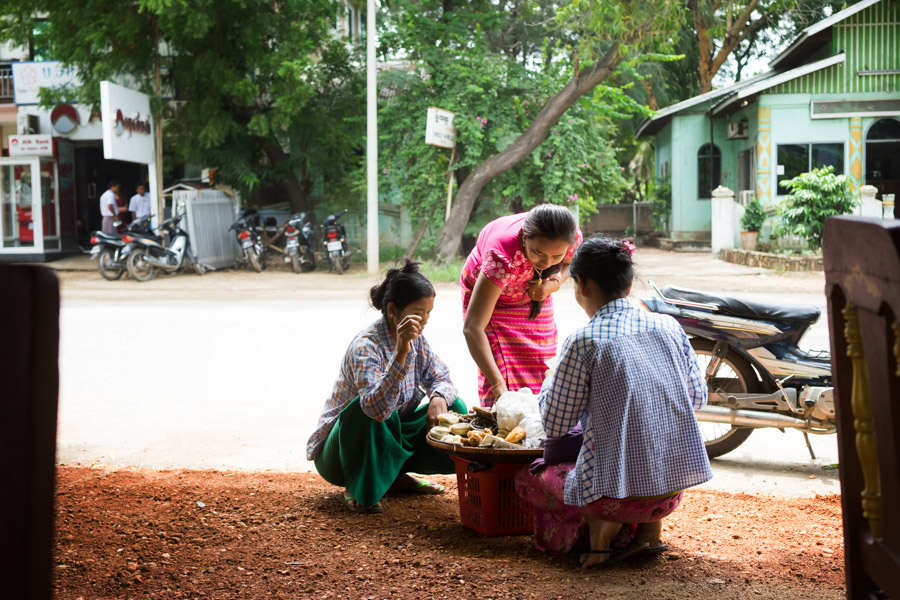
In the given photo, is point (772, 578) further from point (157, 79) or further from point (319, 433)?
point (157, 79)

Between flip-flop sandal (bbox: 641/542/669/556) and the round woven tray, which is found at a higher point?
the round woven tray

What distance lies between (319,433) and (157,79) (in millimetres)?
17164

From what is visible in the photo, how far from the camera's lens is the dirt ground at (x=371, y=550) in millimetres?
2938

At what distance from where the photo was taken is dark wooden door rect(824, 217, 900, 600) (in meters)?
1.49

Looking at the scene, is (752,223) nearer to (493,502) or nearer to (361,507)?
(361,507)

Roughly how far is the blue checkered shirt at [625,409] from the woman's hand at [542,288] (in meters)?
1.11

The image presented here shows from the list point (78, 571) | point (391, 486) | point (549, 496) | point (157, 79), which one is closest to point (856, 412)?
point (549, 496)

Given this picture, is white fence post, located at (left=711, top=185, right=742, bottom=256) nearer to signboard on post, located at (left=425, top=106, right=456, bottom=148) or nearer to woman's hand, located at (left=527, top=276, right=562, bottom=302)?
signboard on post, located at (left=425, top=106, right=456, bottom=148)

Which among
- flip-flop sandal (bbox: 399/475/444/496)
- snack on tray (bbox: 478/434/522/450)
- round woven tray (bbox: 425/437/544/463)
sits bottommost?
flip-flop sandal (bbox: 399/475/444/496)

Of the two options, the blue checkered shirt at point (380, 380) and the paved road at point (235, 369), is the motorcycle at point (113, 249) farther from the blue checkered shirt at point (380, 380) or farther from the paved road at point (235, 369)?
the blue checkered shirt at point (380, 380)

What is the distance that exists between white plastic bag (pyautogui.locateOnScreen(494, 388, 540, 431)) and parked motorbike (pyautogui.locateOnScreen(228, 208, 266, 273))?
15486mm

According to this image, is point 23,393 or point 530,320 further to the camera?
point 530,320

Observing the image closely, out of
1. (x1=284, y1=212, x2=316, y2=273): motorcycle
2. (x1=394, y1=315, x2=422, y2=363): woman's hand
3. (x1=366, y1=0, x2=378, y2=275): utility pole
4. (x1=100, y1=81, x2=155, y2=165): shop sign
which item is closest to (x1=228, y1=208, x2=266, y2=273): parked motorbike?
(x1=284, y1=212, x2=316, y2=273): motorcycle

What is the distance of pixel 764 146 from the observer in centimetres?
2120
